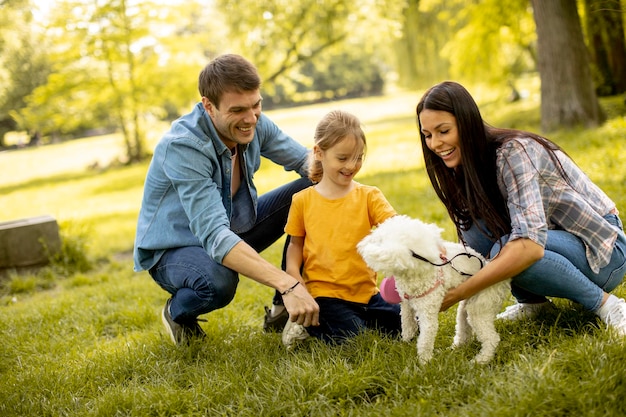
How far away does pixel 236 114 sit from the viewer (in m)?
3.21

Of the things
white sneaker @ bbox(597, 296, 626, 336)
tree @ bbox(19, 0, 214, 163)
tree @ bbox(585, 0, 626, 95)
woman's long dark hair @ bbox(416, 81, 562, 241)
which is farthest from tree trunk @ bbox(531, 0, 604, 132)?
tree @ bbox(19, 0, 214, 163)

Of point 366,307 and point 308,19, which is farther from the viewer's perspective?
point 308,19

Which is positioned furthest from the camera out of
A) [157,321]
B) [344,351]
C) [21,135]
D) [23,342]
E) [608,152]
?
[21,135]

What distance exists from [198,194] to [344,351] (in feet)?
3.79

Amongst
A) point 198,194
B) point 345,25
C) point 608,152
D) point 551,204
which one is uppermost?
point 345,25

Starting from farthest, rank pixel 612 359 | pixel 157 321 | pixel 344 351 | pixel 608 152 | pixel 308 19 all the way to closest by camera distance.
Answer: pixel 308 19 < pixel 608 152 < pixel 157 321 < pixel 344 351 < pixel 612 359

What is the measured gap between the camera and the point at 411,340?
9.53 feet

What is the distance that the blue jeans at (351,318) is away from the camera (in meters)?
3.08

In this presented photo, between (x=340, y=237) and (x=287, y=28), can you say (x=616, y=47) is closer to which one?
(x=340, y=237)

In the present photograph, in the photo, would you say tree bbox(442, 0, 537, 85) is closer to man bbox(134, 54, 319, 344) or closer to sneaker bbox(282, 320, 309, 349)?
man bbox(134, 54, 319, 344)

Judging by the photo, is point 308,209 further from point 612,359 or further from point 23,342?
point 23,342

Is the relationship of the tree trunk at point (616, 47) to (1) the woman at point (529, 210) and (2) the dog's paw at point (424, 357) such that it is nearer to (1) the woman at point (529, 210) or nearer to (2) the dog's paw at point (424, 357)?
(1) the woman at point (529, 210)

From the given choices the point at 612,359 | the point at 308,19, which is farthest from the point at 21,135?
the point at 612,359

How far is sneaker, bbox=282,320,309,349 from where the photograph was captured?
3078 millimetres
